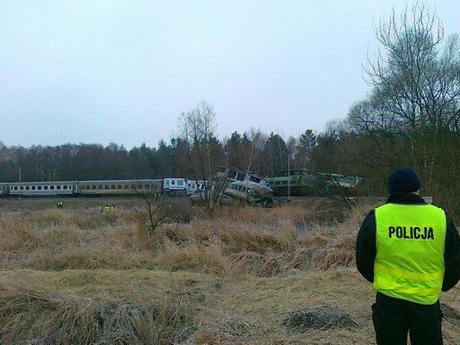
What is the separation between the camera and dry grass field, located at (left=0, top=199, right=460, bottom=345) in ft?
18.0

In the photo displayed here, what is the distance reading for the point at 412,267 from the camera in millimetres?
3541

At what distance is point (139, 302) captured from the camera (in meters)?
6.21

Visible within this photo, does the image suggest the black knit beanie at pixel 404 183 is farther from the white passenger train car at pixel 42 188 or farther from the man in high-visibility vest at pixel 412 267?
the white passenger train car at pixel 42 188

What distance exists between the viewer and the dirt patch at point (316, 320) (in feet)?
18.2

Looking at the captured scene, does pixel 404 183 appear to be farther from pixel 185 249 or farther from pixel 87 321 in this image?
pixel 185 249

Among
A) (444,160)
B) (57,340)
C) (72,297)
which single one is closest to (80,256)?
(72,297)

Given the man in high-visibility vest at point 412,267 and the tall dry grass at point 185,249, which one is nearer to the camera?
the man in high-visibility vest at point 412,267

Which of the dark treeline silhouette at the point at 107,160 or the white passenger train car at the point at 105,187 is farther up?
the dark treeline silhouette at the point at 107,160

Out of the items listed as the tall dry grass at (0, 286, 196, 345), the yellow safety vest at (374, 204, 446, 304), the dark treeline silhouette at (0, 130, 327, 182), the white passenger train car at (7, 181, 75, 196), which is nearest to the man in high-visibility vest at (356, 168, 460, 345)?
the yellow safety vest at (374, 204, 446, 304)

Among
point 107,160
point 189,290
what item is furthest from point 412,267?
point 107,160

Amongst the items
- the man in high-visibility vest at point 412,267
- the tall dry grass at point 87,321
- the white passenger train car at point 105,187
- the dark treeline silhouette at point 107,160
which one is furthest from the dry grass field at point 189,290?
the dark treeline silhouette at point 107,160

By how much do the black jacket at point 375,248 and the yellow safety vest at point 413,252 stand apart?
0.14 feet

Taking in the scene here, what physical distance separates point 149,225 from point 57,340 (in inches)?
333

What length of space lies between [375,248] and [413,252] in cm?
26
